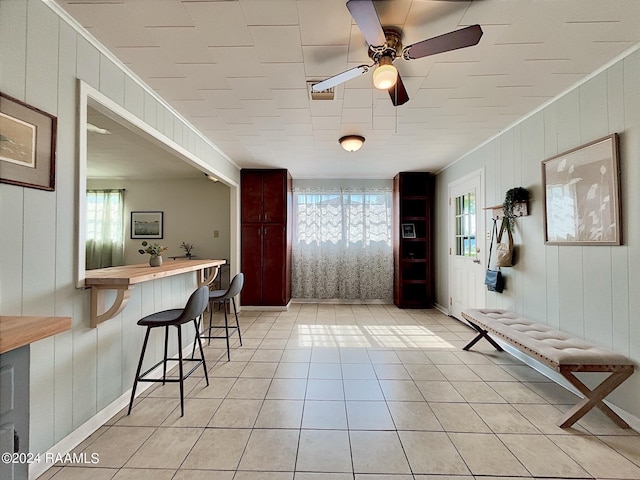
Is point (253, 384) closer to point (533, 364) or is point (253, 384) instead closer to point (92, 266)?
point (533, 364)

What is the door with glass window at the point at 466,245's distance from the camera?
3.91 m

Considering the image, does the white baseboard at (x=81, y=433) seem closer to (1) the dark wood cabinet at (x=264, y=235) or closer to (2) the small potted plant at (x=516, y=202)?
(1) the dark wood cabinet at (x=264, y=235)

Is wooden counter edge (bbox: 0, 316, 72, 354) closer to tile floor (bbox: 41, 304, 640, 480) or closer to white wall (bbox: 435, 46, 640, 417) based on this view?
tile floor (bbox: 41, 304, 640, 480)

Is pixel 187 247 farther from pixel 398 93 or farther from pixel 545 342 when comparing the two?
pixel 545 342

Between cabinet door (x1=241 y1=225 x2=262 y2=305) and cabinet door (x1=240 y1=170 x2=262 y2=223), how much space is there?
17 centimetres

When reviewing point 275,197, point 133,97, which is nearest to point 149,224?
point 275,197

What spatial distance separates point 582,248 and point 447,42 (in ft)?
6.20

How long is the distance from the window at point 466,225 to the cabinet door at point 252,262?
3137 millimetres

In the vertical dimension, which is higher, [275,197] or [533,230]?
[275,197]

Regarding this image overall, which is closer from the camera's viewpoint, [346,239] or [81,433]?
[81,433]

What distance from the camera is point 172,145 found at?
2.81 meters

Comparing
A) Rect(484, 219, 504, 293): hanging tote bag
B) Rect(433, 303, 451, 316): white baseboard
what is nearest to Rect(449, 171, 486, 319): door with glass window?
Rect(433, 303, 451, 316): white baseboard

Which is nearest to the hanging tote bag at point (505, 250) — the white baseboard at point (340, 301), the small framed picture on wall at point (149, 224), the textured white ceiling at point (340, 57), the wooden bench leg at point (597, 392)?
the textured white ceiling at point (340, 57)

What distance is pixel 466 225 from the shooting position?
4285 millimetres
